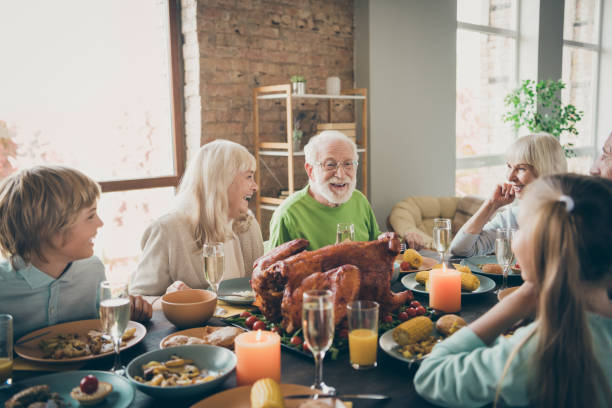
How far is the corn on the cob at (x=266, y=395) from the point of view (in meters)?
0.93

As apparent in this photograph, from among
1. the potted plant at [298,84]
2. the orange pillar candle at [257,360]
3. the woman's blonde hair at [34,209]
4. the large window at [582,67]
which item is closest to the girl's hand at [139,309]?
the woman's blonde hair at [34,209]

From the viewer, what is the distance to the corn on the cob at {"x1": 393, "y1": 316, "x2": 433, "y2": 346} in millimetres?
1233

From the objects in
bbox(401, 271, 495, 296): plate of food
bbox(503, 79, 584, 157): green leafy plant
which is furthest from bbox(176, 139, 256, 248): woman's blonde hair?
bbox(503, 79, 584, 157): green leafy plant

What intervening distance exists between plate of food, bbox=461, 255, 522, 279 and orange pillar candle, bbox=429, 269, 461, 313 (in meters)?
0.42

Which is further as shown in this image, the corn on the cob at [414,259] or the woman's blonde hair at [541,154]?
the woman's blonde hair at [541,154]

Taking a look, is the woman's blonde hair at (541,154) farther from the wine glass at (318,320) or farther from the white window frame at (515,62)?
the white window frame at (515,62)

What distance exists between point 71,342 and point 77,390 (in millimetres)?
270

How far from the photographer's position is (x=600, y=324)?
36.8 inches

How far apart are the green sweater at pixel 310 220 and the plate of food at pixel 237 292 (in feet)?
1.79

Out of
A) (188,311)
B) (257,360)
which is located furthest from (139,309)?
(257,360)

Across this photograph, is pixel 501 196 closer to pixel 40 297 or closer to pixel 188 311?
pixel 188 311

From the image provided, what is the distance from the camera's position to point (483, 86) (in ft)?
18.6

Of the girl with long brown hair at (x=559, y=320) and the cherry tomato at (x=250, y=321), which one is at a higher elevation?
the girl with long brown hair at (x=559, y=320)

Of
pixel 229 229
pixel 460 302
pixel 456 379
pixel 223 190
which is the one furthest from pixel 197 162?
pixel 456 379
